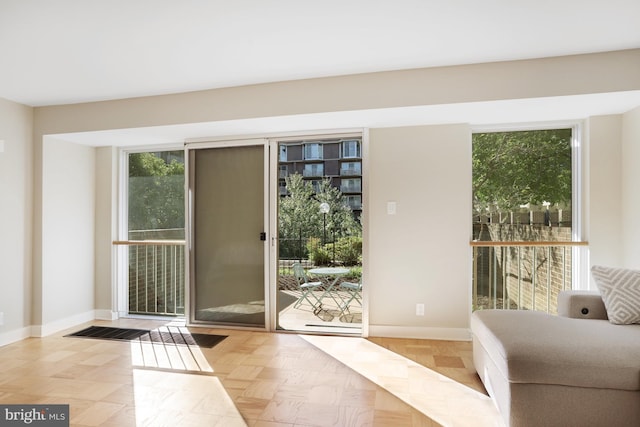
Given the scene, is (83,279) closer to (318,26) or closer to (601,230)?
(318,26)

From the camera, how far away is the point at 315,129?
12.1ft

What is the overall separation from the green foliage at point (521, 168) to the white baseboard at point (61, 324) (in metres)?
4.24

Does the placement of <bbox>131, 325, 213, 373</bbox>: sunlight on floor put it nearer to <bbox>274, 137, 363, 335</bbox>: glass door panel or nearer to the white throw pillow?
<bbox>274, 137, 363, 335</bbox>: glass door panel

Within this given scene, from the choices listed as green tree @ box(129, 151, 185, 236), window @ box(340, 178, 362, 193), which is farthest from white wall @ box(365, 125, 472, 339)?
green tree @ box(129, 151, 185, 236)

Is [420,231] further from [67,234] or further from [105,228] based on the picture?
[67,234]

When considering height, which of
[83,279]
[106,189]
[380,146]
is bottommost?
[83,279]

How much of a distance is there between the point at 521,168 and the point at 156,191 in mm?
3795

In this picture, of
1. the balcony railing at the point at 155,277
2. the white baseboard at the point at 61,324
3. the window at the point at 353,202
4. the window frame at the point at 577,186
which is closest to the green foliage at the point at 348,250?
the window at the point at 353,202

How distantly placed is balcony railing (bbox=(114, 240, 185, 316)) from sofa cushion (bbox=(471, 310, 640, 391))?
3.37 metres

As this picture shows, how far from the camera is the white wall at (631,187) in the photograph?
121 inches

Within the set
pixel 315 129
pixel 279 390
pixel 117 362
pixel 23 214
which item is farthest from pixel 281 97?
pixel 23 214

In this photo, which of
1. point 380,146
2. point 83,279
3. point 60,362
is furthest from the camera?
point 83,279

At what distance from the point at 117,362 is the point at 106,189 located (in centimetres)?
214

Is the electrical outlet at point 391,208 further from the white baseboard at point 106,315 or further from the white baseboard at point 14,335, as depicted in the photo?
the white baseboard at point 14,335
